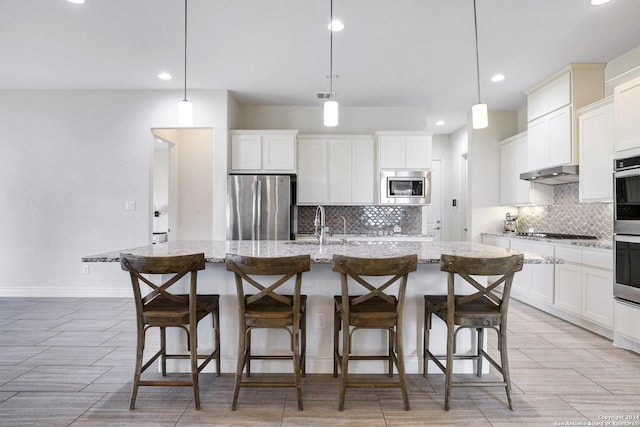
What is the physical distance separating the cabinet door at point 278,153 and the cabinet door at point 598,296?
3664 mm

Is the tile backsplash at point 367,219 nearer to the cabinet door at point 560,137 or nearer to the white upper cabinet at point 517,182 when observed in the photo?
the white upper cabinet at point 517,182

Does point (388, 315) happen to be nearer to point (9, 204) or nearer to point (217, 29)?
point (217, 29)

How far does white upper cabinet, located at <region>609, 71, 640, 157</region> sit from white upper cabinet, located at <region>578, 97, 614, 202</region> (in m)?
0.43

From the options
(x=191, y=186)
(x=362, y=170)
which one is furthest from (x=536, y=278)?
(x=191, y=186)

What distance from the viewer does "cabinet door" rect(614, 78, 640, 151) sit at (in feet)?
9.33

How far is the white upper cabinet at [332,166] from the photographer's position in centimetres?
525

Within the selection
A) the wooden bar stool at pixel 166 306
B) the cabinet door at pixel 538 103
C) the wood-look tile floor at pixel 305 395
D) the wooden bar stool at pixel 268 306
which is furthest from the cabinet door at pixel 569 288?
the wooden bar stool at pixel 166 306

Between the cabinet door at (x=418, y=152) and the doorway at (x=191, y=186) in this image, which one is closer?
the cabinet door at (x=418, y=152)

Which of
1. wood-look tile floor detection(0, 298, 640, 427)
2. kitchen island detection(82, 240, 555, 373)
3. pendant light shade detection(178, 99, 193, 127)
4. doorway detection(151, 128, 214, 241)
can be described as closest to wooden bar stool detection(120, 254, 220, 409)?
wood-look tile floor detection(0, 298, 640, 427)

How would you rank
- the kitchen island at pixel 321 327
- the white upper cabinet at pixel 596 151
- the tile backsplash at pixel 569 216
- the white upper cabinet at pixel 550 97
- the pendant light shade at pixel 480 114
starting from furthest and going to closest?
the white upper cabinet at pixel 550 97, the tile backsplash at pixel 569 216, the white upper cabinet at pixel 596 151, the pendant light shade at pixel 480 114, the kitchen island at pixel 321 327

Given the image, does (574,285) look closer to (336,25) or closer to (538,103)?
(538,103)

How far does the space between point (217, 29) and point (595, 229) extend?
4607mm

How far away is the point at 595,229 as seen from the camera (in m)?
4.07

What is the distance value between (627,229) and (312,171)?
3619mm
